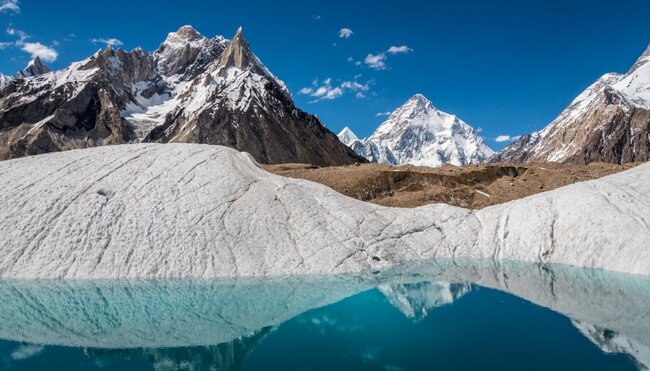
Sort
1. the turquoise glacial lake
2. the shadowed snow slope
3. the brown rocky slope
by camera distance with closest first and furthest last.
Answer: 1. the turquoise glacial lake
2. the shadowed snow slope
3. the brown rocky slope

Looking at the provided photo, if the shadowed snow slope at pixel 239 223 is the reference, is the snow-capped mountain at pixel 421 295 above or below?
below

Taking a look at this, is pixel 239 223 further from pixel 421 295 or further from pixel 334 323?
pixel 334 323

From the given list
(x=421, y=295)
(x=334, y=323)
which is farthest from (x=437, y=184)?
(x=334, y=323)

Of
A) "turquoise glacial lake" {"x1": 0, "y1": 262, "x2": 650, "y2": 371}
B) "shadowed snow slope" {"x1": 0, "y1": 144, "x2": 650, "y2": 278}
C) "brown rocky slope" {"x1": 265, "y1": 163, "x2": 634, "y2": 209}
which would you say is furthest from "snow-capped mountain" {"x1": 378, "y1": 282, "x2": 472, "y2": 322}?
"brown rocky slope" {"x1": 265, "y1": 163, "x2": 634, "y2": 209}

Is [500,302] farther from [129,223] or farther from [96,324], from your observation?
[129,223]

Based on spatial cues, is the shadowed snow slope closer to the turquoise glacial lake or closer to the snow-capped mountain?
the turquoise glacial lake

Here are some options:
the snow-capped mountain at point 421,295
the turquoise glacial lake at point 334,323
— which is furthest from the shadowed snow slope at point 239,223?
the snow-capped mountain at point 421,295

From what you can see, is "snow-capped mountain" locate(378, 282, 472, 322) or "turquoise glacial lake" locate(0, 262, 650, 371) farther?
"snow-capped mountain" locate(378, 282, 472, 322)

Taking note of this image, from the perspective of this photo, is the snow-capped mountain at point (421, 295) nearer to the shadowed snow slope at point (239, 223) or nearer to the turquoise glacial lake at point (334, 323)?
the turquoise glacial lake at point (334, 323)
